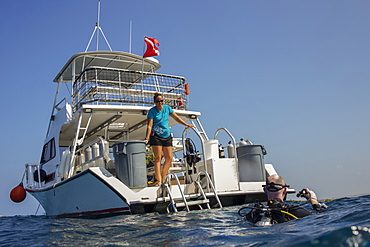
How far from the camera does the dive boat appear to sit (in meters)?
6.90

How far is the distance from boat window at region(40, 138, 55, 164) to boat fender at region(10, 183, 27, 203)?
1186 mm

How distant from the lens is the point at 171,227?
15.5ft

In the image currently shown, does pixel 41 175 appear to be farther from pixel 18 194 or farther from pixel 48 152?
pixel 18 194

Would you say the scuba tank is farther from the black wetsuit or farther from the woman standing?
the black wetsuit

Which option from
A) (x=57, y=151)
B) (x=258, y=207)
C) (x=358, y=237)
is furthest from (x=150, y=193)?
(x=358, y=237)

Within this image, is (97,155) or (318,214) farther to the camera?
(97,155)

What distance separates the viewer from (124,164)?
696cm

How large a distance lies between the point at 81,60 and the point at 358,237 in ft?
33.2

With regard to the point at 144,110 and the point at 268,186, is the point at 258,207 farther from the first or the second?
the point at 144,110

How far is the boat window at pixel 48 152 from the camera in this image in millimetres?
10562

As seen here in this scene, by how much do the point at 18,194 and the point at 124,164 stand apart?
6.22 m

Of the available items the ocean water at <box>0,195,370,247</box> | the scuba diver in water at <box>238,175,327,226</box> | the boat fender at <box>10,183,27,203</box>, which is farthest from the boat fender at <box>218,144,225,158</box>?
the boat fender at <box>10,183,27,203</box>

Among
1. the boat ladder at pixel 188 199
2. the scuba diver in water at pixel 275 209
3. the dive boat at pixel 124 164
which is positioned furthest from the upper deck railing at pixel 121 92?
the scuba diver in water at pixel 275 209

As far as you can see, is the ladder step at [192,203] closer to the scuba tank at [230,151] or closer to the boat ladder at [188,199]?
the boat ladder at [188,199]
